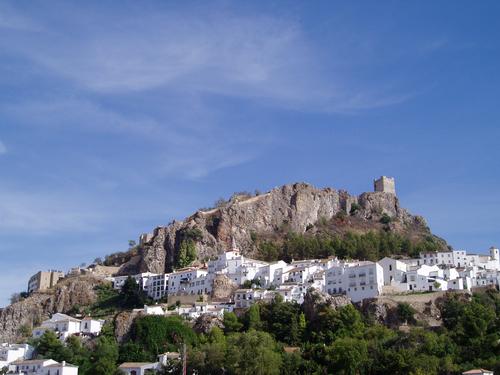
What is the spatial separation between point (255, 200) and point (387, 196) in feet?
89.2

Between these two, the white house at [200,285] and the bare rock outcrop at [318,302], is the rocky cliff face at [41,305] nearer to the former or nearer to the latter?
the white house at [200,285]

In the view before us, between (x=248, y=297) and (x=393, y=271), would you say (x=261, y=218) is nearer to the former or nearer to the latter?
(x=248, y=297)

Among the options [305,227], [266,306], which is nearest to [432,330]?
[266,306]

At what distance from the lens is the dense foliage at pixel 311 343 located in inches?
2694

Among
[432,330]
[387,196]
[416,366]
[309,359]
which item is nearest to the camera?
[416,366]

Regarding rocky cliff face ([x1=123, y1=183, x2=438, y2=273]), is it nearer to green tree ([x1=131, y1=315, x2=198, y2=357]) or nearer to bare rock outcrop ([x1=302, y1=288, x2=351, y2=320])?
green tree ([x1=131, y1=315, x2=198, y2=357])

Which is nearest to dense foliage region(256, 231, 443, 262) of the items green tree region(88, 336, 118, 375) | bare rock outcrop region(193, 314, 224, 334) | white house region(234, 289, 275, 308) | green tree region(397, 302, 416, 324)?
white house region(234, 289, 275, 308)

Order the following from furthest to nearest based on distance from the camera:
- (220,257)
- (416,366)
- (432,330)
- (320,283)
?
1. (220,257)
2. (320,283)
3. (432,330)
4. (416,366)

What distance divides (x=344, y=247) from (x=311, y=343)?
30882 millimetres

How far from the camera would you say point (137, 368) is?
7644 cm

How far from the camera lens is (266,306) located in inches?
3391

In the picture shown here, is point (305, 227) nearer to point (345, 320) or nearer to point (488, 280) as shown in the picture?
point (488, 280)

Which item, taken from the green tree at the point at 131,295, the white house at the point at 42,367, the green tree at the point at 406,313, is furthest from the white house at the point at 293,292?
the white house at the point at 42,367

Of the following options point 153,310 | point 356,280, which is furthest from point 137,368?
point 356,280
